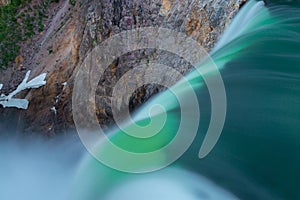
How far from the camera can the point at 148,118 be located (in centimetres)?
689

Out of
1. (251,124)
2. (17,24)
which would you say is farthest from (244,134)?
(17,24)

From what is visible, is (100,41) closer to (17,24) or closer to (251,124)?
(251,124)

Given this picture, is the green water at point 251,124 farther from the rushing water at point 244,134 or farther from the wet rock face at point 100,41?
the wet rock face at point 100,41

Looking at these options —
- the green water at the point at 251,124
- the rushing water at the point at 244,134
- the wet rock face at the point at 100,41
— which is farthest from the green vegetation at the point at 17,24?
the green water at the point at 251,124

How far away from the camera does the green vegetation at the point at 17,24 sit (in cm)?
1681

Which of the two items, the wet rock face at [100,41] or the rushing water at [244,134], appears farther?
the wet rock face at [100,41]

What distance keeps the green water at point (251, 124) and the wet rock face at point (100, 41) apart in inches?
44.4

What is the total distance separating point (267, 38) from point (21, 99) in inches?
370

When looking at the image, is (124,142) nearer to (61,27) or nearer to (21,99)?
(21,99)

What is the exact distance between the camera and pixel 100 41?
1145cm

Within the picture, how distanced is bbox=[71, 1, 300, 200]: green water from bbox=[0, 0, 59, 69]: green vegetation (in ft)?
35.3

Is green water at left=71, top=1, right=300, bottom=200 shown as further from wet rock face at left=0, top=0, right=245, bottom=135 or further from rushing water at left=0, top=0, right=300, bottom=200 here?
wet rock face at left=0, top=0, right=245, bottom=135

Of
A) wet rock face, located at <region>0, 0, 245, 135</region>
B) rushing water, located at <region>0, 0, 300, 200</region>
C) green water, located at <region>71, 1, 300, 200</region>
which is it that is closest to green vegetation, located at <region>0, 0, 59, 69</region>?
wet rock face, located at <region>0, 0, 245, 135</region>

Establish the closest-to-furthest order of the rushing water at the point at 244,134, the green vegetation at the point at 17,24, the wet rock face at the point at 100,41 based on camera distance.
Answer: the rushing water at the point at 244,134
the wet rock face at the point at 100,41
the green vegetation at the point at 17,24
